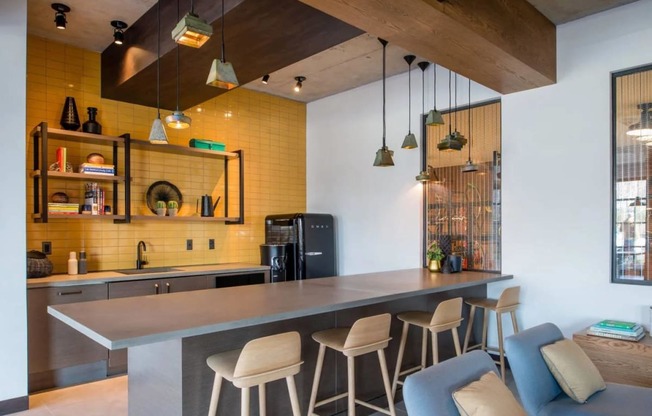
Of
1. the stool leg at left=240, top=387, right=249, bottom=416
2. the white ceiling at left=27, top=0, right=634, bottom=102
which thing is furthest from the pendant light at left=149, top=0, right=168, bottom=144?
the stool leg at left=240, top=387, right=249, bottom=416

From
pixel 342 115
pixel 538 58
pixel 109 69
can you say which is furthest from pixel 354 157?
pixel 109 69

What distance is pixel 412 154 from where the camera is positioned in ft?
15.7

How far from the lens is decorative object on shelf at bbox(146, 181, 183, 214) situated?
460 centimetres

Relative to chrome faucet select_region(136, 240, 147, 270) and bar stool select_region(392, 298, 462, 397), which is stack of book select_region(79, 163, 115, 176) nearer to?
chrome faucet select_region(136, 240, 147, 270)

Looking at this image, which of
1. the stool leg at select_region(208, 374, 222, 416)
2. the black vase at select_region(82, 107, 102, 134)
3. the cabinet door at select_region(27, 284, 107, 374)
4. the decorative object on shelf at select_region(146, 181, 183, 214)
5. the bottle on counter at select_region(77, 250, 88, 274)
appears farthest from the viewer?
the decorative object on shelf at select_region(146, 181, 183, 214)

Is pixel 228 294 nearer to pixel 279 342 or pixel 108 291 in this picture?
pixel 279 342

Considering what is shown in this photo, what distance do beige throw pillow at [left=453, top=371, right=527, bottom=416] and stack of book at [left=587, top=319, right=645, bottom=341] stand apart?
5.82ft

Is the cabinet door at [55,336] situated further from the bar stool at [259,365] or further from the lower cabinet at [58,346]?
the bar stool at [259,365]

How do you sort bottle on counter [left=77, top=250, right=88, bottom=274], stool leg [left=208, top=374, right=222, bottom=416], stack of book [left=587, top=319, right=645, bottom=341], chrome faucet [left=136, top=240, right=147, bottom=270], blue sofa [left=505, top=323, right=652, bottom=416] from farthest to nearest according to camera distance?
1. chrome faucet [left=136, top=240, right=147, bottom=270]
2. bottle on counter [left=77, top=250, right=88, bottom=274]
3. stack of book [left=587, top=319, right=645, bottom=341]
4. blue sofa [left=505, top=323, right=652, bottom=416]
5. stool leg [left=208, top=374, right=222, bottom=416]

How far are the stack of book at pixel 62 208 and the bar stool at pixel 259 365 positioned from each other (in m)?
2.53

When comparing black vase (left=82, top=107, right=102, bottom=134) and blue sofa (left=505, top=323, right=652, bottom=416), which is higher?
black vase (left=82, top=107, right=102, bottom=134)

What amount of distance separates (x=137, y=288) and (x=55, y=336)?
2.27 feet

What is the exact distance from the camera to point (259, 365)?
6.43 feet

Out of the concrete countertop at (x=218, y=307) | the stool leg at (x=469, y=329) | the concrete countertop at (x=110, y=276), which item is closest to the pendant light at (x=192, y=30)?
the concrete countertop at (x=218, y=307)
